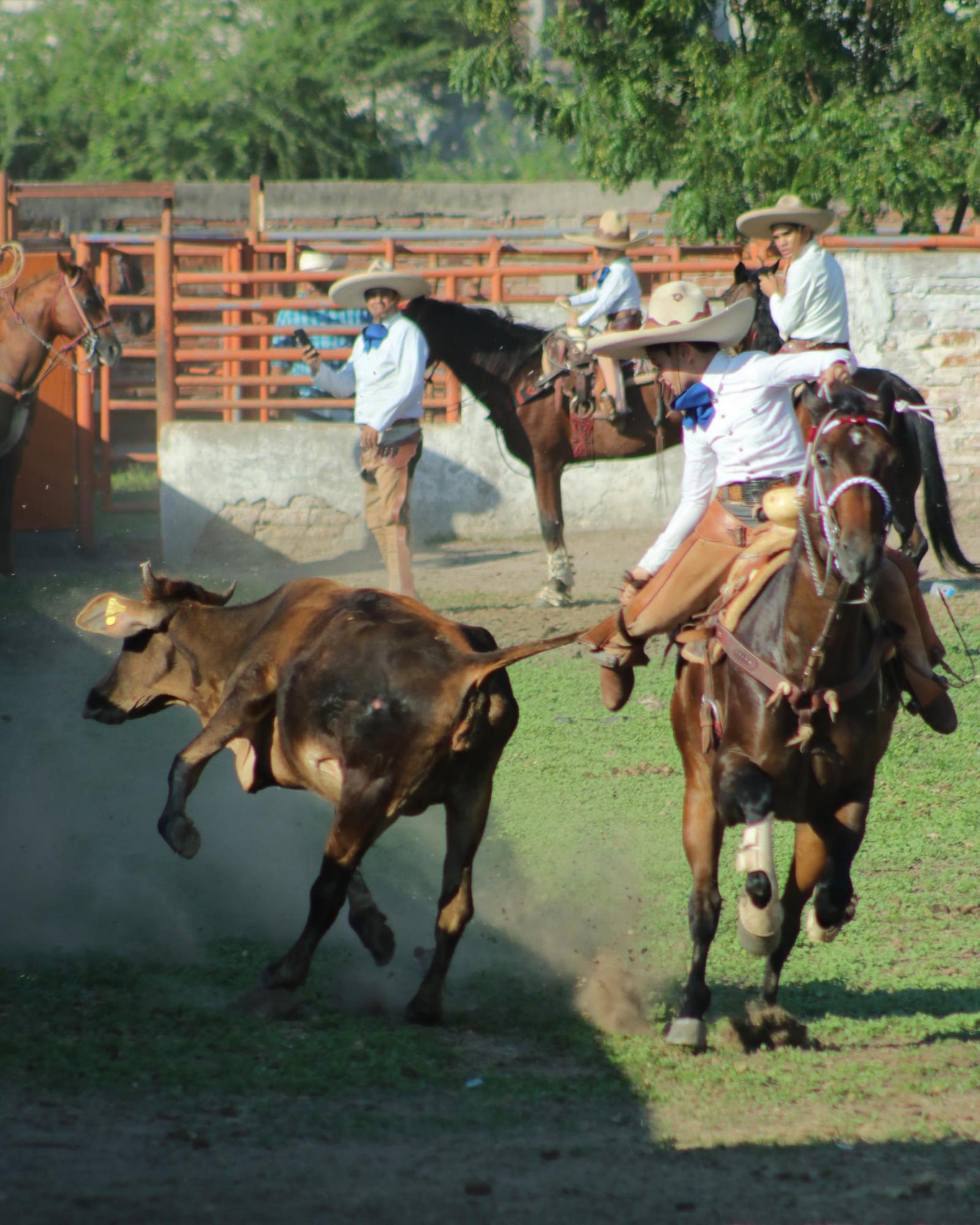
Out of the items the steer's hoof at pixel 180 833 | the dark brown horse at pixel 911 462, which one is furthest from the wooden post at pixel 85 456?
the steer's hoof at pixel 180 833

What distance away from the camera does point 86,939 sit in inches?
228

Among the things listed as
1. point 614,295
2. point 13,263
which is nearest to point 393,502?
point 614,295

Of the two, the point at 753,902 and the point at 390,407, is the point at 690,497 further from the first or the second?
the point at 390,407

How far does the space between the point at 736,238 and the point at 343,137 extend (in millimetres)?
16328

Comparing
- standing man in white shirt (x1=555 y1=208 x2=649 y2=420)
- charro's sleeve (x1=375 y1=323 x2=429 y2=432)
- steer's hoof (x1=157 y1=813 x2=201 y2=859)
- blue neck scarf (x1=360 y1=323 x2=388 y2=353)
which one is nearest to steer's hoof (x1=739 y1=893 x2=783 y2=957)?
steer's hoof (x1=157 y1=813 x2=201 y2=859)

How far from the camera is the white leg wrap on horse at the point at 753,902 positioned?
4.61m

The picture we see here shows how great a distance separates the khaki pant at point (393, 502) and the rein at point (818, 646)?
6660 millimetres

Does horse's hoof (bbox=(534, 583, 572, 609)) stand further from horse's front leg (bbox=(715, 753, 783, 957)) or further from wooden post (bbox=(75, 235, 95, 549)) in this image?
horse's front leg (bbox=(715, 753, 783, 957))

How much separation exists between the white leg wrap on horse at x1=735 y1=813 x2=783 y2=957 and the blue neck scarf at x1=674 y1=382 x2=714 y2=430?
1797mm

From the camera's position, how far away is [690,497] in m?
6.37

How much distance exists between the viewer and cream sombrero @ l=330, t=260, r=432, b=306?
447 inches

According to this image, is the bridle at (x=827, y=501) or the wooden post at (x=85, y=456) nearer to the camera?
the bridle at (x=827, y=501)

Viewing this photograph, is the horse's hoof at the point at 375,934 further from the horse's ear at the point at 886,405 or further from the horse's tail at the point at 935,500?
the horse's tail at the point at 935,500

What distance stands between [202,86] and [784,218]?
22474 mm
